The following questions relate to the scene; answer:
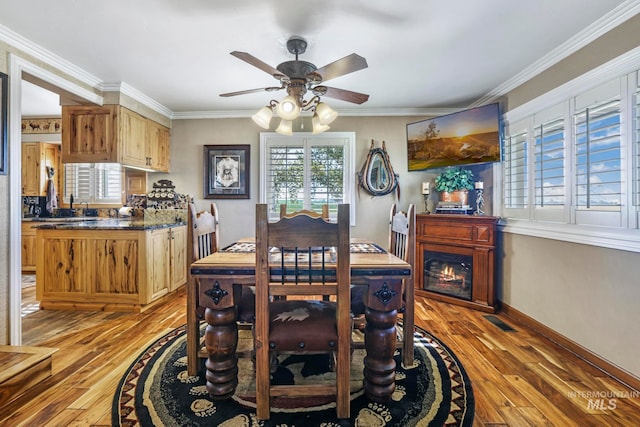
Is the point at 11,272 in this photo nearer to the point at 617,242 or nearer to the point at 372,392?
the point at 372,392

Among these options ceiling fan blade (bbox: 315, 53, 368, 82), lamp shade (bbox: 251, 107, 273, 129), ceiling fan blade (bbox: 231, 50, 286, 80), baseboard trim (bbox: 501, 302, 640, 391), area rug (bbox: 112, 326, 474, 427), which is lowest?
area rug (bbox: 112, 326, 474, 427)

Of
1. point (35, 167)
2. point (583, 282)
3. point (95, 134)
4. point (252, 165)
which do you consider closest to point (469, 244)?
point (583, 282)

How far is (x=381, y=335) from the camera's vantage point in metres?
1.63

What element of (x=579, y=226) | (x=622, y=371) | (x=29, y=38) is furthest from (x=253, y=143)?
(x=622, y=371)

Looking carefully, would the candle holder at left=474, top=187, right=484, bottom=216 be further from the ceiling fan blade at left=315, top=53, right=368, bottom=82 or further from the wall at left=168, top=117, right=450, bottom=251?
the ceiling fan blade at left=315, top=53, right=368, bottom=82

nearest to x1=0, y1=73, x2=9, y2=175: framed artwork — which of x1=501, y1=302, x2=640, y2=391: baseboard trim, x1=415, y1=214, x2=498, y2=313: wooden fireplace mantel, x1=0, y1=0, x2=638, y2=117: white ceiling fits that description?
x1=0, y1=0, x2=638, y2=117: white ceiling

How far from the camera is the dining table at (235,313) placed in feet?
5.27

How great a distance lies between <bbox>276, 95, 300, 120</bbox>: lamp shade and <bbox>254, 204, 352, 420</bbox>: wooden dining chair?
91 cm

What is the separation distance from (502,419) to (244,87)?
3.52m

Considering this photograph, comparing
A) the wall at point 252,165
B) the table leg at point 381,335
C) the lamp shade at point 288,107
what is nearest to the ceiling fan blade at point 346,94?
the lamp shade at point 288,107

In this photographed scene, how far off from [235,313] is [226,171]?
284cm

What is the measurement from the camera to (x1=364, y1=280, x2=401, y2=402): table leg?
63.4 inches

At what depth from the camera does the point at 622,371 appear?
1893 mm

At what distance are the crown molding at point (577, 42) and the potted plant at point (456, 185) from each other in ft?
3.11
